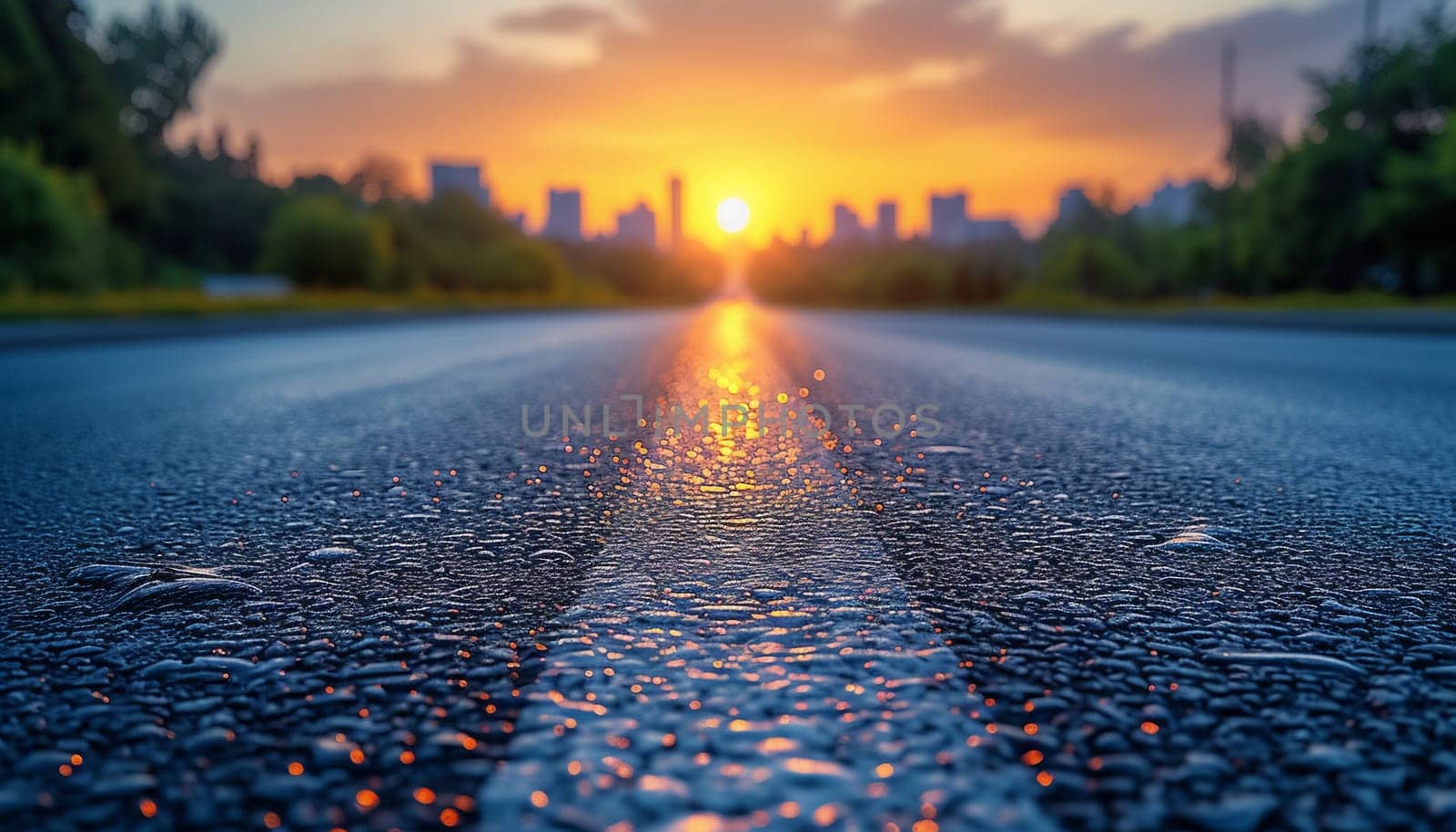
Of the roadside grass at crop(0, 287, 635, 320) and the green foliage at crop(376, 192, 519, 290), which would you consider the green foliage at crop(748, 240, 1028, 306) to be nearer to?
the green foliage at crop(376, 192, 519, 290)

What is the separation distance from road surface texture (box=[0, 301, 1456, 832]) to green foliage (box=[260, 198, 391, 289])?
55241mm

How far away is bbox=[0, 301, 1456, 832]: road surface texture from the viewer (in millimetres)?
1731

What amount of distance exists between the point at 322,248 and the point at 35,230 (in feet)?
75.0

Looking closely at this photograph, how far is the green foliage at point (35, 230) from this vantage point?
34594 millimetres

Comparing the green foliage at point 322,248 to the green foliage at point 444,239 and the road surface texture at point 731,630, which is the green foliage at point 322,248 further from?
the road surface texture at point 731,630

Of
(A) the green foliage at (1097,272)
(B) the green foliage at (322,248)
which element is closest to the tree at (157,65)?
(B) the green foliage at (322,248)

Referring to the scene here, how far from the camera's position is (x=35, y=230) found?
35.5m

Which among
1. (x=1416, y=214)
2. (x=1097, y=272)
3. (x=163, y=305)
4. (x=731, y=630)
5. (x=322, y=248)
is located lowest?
(x=731, y=630)

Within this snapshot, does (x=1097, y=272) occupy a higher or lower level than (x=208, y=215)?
lower

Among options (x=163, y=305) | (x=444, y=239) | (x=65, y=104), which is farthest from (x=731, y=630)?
(x=444, y=239)

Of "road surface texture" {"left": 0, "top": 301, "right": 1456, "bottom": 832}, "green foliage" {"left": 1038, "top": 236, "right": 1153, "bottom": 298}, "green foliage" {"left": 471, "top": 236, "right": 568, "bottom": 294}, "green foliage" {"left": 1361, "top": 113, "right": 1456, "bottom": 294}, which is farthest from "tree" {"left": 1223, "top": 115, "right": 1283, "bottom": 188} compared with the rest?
"road surface texture" {"left": 0, "top": 301, "right": 1456, "bottom": 832}

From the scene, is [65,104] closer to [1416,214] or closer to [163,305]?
[163,305]

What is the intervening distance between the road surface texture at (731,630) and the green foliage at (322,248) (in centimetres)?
5524

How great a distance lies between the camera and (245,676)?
2.30 m
